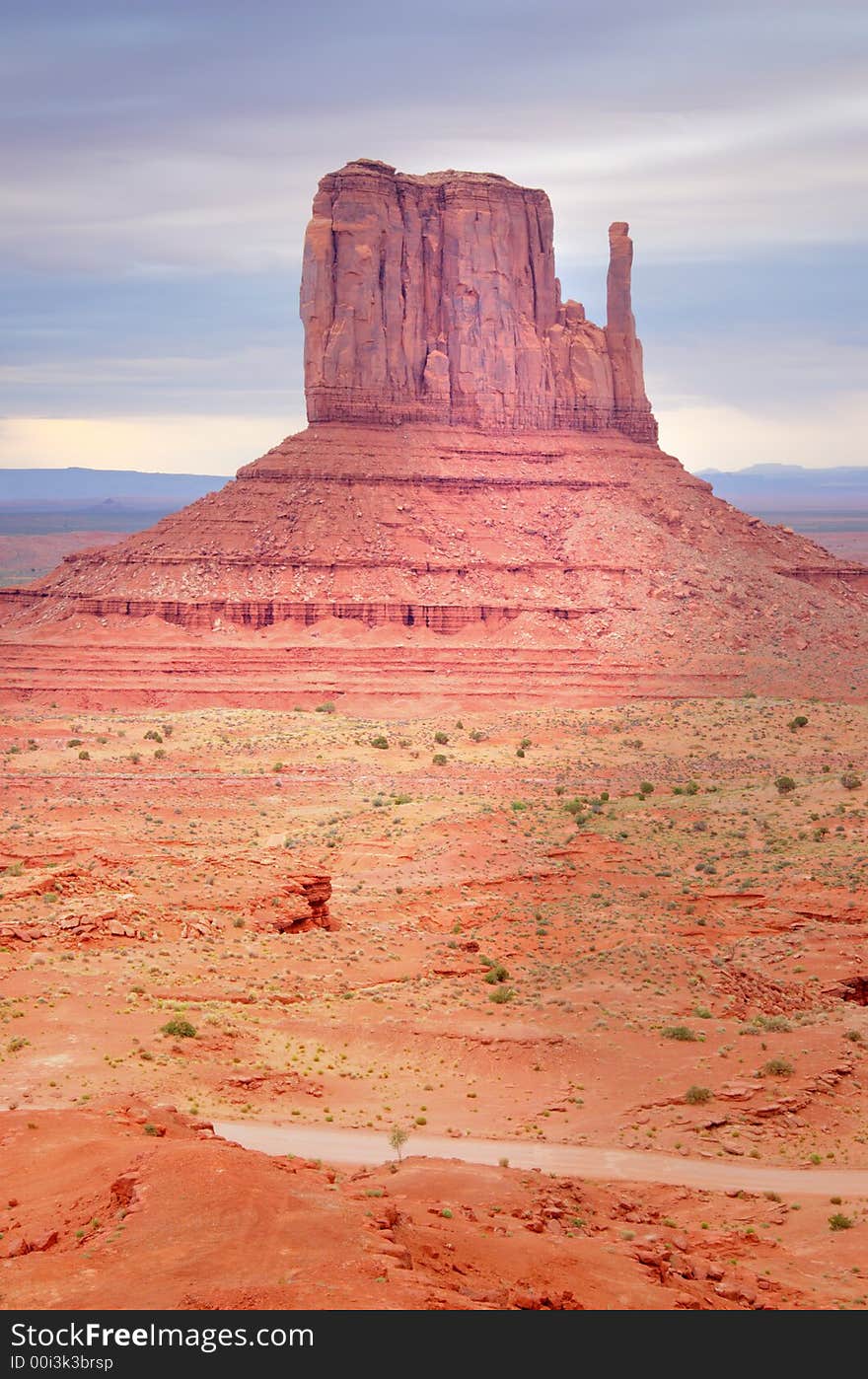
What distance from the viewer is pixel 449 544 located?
93125 millimetres

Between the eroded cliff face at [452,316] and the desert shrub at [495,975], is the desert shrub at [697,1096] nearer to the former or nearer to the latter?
the desert shrub at [495,975]

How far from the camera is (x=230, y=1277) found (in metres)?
15.6

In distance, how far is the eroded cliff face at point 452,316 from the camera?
98250mm

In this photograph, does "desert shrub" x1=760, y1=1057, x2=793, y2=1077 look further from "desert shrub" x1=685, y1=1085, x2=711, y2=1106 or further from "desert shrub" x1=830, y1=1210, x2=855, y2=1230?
"desert shrub" x1=830, y1=1210, x2=855, y2=1230

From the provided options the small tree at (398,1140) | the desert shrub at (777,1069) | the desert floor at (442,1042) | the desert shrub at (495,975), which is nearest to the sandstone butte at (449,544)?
the desert floor at (442,1042)

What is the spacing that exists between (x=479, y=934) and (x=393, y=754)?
31117 mm

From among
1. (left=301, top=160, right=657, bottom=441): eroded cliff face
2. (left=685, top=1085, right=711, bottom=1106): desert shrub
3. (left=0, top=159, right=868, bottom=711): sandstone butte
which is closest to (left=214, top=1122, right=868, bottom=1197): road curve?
(left=685, top=1085, right=711, bottom=1106): desert shrub

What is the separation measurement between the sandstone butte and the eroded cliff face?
0.14 meters

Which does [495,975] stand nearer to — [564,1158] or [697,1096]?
[697,1096]

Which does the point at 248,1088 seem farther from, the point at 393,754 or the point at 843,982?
the point at 393,754

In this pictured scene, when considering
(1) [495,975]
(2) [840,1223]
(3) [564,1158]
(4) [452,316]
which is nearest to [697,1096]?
(3) [564,1158]

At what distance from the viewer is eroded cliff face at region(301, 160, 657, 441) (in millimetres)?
98250

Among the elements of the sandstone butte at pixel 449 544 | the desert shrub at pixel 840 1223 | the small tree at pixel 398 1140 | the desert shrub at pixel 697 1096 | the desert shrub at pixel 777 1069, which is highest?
the sandstone butte at pixel 449 544

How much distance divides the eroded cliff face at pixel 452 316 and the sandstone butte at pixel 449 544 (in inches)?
5.4
